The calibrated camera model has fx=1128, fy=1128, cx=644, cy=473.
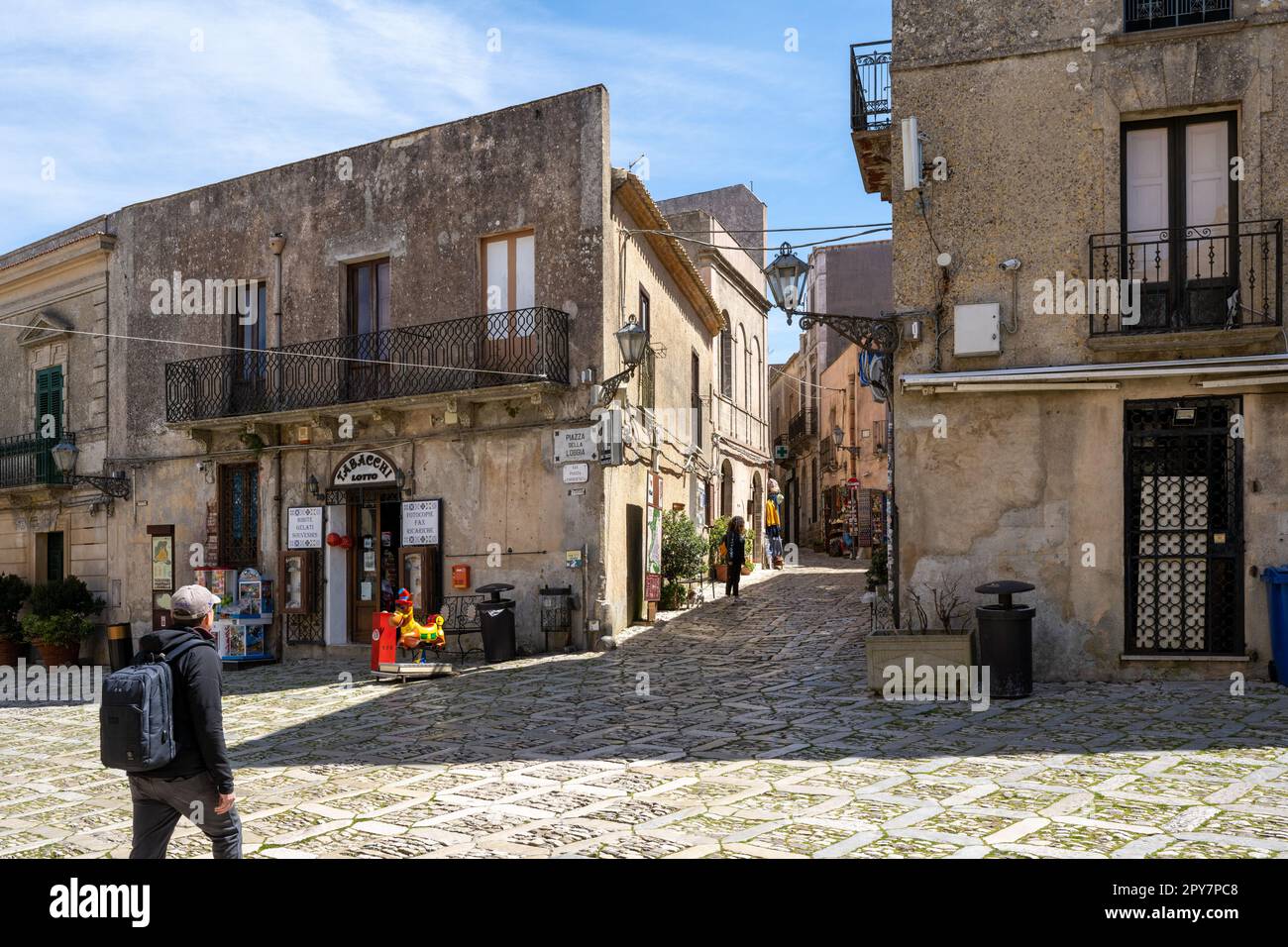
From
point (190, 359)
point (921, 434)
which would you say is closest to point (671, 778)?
point (921, 434)

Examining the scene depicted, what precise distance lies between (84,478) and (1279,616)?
18021 mm

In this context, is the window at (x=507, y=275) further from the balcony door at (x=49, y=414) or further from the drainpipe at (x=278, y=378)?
the balcony door at (x=49, y=414)

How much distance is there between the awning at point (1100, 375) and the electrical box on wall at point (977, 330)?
0.77 ft

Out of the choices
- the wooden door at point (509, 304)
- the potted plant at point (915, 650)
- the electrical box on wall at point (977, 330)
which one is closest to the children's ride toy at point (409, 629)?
the wooden door at point (509, 304)

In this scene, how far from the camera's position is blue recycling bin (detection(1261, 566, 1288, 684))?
Answer: 1059cm

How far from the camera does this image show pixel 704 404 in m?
23.6

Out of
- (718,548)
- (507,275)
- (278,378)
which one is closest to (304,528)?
(278,378)

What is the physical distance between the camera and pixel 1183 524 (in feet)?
37.3

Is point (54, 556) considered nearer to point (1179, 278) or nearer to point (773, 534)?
point (773, 534)

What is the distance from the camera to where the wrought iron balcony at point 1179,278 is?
1114 centimetres

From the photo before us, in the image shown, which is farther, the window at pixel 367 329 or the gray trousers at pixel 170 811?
the window at pixel 367 329

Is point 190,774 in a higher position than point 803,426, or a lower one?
lower

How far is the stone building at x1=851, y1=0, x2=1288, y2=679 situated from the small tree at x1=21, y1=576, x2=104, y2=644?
14612 millimetres
